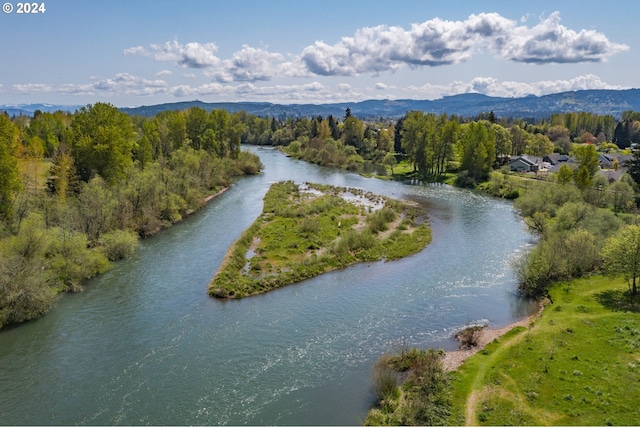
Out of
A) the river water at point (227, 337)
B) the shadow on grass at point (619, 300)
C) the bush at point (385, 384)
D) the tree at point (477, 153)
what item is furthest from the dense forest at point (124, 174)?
the shadow on grass at point (619, 300)

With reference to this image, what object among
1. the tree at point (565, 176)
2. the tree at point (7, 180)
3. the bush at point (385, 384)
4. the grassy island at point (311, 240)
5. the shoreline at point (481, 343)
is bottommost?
the shoreline at point (481, 343)

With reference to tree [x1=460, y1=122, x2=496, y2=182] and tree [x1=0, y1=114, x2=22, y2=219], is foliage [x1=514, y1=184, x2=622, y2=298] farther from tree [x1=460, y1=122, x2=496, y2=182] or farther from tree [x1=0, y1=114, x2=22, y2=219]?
tree [x1=0, y1=114, x2=22, y2=219]

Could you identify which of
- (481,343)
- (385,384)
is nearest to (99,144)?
(385,384)

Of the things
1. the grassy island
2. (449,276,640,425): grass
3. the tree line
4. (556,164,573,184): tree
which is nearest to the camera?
(449,276,640,425): grass

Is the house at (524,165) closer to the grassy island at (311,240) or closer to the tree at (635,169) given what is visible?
the tree at (635,169)

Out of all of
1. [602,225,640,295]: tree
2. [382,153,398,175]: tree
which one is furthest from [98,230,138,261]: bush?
[382,153,398,175]: tree

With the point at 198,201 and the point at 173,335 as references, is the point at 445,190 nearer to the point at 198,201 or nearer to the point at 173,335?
the point at 198,201
